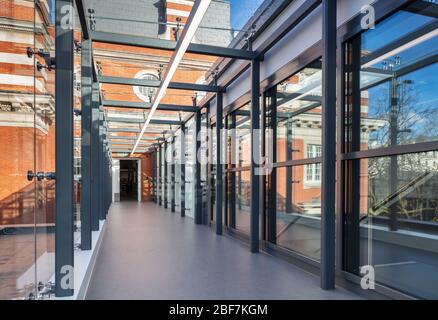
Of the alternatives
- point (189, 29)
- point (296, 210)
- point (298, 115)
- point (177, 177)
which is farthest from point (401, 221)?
point (177, 177)

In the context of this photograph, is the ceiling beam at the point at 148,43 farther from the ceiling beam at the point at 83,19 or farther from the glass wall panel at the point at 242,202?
the glass wall panel at the point at 242,202

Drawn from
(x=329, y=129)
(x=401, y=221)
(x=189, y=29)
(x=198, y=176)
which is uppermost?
(x=189, y=29)

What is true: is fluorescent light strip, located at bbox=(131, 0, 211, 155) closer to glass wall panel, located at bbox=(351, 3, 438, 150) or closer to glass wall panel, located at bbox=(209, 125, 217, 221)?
glass wall panel, located at bbox=(351, 3, 438, 150)

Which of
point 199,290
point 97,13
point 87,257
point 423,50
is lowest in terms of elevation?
point 199,290

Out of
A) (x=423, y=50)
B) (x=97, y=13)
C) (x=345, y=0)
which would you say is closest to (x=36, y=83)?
(x=97, y=13)

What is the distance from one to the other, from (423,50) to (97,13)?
454cm

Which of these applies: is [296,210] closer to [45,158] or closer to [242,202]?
[242,202]

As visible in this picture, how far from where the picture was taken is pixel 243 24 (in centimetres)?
572

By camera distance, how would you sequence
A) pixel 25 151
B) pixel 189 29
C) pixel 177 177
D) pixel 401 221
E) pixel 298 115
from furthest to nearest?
pixel 177 177, pixel 401 221, pixel 298 115, pixel 189 29, pixel 25 151

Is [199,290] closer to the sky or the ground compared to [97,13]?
closer to the ground

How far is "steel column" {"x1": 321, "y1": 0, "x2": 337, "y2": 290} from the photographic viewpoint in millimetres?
3500

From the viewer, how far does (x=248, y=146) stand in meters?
6.53

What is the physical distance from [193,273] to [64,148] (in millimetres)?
2480

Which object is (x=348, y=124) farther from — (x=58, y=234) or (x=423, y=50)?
(x=58, y=234)
